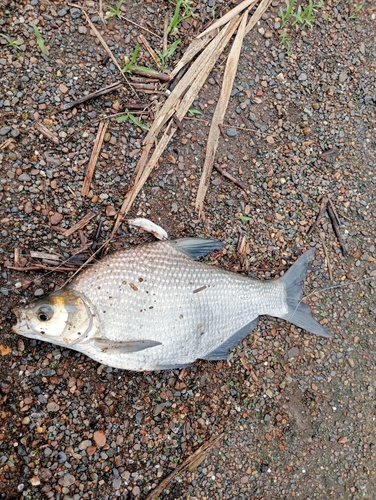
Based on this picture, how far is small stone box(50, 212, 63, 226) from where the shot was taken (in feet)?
11.1

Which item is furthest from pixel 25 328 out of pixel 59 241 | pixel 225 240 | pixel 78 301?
pixel 225 240

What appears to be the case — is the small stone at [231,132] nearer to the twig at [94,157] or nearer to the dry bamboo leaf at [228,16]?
the dry bamboo leaf at [228,16]

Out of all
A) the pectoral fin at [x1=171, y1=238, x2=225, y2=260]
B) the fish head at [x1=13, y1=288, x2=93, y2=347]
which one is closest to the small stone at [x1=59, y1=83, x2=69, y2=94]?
the pectoral fin at [x1=171, y1=238, x2=225, y2=260]

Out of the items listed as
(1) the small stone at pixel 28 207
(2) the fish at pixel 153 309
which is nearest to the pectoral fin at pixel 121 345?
(2) the fish at pixel 153 309

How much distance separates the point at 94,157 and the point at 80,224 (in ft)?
1.78

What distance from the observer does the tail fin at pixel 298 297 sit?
3.68 m

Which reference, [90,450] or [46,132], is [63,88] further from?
[90,450]

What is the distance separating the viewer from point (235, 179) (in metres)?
3.75

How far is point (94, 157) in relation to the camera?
3449 millimetres

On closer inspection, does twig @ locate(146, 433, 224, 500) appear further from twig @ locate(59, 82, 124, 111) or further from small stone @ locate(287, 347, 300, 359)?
twig @ locate(59, 82, 124, 111)

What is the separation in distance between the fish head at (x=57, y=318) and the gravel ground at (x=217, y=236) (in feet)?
0.92

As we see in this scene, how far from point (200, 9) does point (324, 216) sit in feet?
6.92

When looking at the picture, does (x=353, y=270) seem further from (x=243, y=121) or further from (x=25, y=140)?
(x=25, y=140)

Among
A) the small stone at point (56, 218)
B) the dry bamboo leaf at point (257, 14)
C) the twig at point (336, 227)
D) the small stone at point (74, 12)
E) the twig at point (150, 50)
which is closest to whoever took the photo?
the small stone at point (56, 218)
